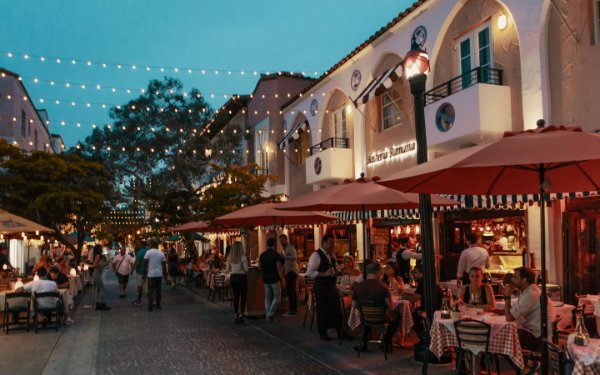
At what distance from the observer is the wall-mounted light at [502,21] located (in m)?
13.8

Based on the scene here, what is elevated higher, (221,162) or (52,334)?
(221,162)

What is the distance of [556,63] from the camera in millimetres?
12367

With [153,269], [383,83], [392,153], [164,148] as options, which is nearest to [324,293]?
[153,269]

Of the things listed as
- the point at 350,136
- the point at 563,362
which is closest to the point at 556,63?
the point at 563,362

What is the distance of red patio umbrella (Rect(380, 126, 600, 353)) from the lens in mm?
5348

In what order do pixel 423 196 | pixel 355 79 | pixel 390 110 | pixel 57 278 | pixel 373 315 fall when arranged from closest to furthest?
pixel 423 196 → pixel 373 315 → pixel 57 278 → pixel 390 110 → pixel 355 79

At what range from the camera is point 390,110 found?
19609mm

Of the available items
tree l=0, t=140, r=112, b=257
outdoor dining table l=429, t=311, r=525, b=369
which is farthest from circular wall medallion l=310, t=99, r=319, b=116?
outdoor dining table l=429, t=311, r=525, b=369

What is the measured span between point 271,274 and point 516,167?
7.30 m

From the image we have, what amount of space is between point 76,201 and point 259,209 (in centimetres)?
947

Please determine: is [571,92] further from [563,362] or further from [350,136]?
[350,136]

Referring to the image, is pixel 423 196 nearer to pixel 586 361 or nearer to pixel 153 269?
pixel 586 361

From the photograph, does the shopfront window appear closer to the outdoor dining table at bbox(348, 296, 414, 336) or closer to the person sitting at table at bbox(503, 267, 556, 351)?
the outdoor dining table at bbox(348, 296, 414, 336)

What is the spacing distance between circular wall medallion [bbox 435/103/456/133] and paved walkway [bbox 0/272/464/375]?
5.76 metres
